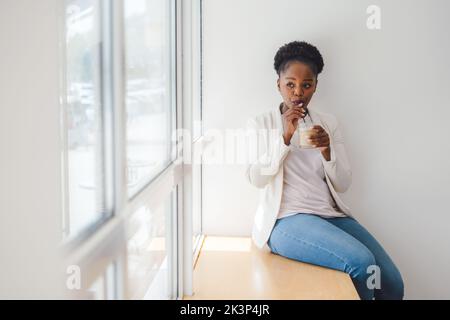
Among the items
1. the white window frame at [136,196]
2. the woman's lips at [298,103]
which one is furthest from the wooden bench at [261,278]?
the woman's lips at [298,103]

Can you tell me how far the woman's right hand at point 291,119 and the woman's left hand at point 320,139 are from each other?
74 mm

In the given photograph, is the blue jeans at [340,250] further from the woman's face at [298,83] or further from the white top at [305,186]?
the woman's face at [298,83]

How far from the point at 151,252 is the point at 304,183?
0.81 m

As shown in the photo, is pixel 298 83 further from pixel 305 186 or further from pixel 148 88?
pixel 148 88

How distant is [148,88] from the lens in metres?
1.27

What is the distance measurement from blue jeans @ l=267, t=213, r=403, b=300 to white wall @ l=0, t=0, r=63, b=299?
121cm

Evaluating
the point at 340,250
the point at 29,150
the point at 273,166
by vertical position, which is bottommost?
the point at 340,250

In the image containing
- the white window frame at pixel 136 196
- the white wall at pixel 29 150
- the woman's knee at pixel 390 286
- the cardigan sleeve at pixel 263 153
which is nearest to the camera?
the white wall at pixel 29 150

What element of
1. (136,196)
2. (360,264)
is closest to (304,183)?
(360,264)

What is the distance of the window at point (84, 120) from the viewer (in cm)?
79

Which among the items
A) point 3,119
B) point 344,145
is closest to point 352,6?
point 344,145

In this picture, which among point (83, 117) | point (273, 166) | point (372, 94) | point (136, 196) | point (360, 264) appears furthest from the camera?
point (372, 94)

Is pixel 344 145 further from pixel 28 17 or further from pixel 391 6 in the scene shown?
pixel 28 17
